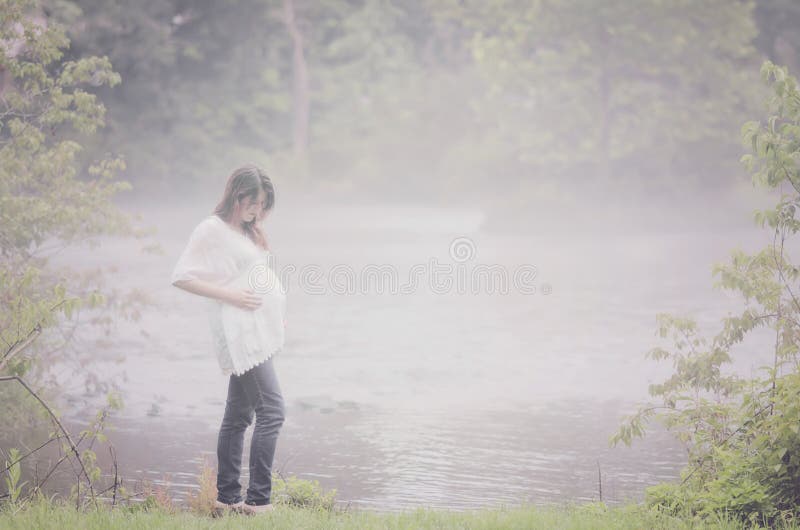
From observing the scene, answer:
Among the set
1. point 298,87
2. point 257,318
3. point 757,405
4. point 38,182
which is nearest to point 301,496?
point 257,318

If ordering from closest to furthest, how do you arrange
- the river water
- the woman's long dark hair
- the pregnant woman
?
the pregnant woman < the woman's long dark hair < the river water

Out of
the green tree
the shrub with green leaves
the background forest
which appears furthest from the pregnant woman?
the background forest

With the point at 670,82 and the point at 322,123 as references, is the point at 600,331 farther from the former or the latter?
the point at 322,123

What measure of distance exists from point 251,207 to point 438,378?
6.41m

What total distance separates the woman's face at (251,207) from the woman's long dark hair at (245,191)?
14 millimetres

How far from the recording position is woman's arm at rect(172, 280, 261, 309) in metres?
4.51

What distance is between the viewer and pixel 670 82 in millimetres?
30734

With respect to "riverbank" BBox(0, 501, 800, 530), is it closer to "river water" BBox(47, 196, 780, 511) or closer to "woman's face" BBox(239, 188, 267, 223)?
"river water" BBox(47, 196, 780, 511)

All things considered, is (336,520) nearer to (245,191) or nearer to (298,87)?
(245,191)

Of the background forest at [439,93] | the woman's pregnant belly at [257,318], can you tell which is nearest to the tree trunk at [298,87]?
the background forest at [439,93]

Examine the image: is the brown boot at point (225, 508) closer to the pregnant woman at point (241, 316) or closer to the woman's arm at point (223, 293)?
the pregnant woman at point (241, 316)

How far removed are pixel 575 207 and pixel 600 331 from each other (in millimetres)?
17317

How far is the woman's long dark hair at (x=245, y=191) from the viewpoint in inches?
184

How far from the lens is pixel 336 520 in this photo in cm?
460
